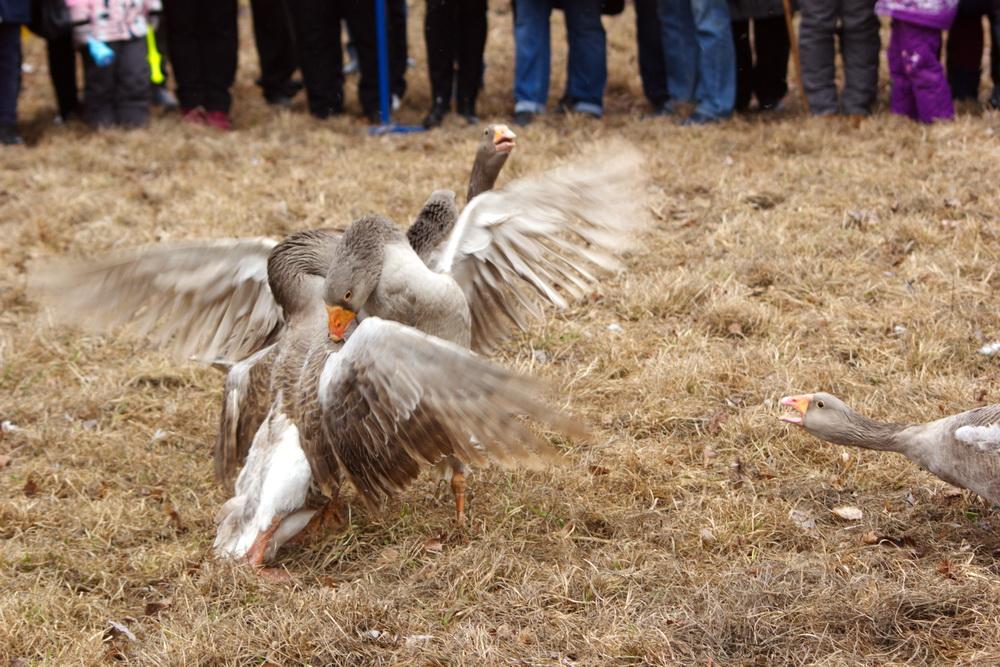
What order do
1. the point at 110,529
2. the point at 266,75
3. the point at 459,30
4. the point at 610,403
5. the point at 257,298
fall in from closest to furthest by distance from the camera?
1. the point at 110,529
2. the point at 257,298
3. the point at 610,403
4. the point at 459,30
5. the point at 266,75

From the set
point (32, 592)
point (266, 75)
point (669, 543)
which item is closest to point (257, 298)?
point (32, 592)

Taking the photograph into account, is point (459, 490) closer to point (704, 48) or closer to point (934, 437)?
point (934, 437)

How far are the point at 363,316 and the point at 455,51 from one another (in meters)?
6.97

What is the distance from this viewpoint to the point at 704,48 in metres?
9.66

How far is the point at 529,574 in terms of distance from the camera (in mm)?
4012

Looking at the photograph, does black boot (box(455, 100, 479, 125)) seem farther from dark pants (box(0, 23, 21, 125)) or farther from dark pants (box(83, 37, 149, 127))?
dark pants (box(0, 23, 21, 125))

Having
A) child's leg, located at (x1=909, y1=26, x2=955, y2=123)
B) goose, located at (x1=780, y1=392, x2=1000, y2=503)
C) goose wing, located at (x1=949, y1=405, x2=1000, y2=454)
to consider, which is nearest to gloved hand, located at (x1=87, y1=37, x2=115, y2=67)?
child's leg, located at (x1=909, y1=26, x2=955, y2=123)

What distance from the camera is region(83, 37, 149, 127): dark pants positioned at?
10.7 meters

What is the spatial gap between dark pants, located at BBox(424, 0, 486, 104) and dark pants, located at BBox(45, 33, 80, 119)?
11.8 feet

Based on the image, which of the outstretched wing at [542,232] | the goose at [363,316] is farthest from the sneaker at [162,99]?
the outstretched wing at [542,232]

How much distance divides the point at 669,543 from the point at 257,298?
2087 millimetres

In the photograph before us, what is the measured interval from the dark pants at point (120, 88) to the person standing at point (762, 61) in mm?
5754

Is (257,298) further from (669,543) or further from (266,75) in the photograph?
(266,75)

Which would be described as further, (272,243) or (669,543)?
(272,243)
